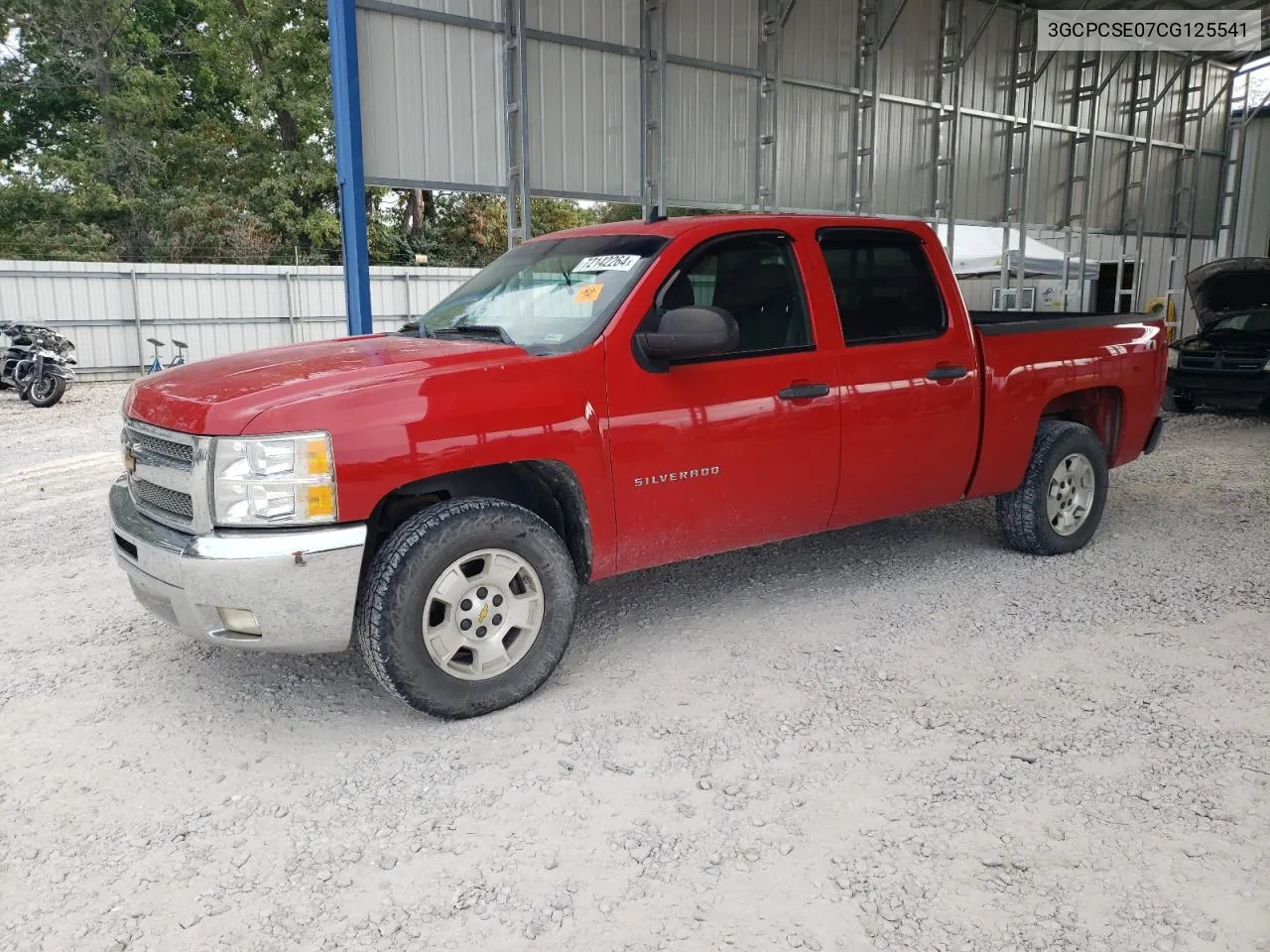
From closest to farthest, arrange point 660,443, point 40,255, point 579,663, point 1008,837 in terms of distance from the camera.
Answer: point 1008,837 → point 660,443 → point 579,663 → point 40,255

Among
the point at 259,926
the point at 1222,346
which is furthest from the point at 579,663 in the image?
the point at 1222,346

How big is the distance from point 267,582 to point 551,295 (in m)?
1.77

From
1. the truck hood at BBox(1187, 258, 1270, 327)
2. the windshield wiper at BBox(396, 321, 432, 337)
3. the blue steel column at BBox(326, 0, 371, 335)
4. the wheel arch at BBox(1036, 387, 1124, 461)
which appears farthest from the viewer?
the truck hood at BBox(1187, 258, 1270, 327)

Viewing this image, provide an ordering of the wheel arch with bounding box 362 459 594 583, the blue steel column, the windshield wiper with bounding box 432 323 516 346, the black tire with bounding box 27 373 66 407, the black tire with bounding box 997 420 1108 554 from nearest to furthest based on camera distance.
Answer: the wheel arch with bounding box 362 459 594 583, the windshield wiper with bounding box 432 323 516 346, the black tire with bounding box 997 420 1108 554, the blue steel column, the black tire with bounding box 27 373 66 407

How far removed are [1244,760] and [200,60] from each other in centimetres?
3256

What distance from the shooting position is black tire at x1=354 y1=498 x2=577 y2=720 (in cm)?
345

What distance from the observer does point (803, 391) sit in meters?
4.37

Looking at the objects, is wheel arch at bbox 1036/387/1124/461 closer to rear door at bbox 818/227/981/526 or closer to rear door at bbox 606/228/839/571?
rear door at bbox 818/227/981/526

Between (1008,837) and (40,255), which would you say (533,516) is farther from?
(40,255)

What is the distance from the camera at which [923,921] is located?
254cm

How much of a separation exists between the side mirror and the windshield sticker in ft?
1.31

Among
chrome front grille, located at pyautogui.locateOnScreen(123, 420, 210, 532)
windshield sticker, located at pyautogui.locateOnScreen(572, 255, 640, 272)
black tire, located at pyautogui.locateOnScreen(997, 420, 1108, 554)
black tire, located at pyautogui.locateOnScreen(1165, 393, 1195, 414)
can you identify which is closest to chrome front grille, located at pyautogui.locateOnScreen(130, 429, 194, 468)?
chrome front grille, located at pyautogui.locateOnScreen(123, 420, 210, 532)

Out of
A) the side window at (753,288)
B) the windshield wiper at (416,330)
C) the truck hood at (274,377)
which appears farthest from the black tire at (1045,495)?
the windshield wiper at (416,330)

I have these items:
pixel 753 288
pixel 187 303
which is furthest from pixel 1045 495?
pixel 187 303
